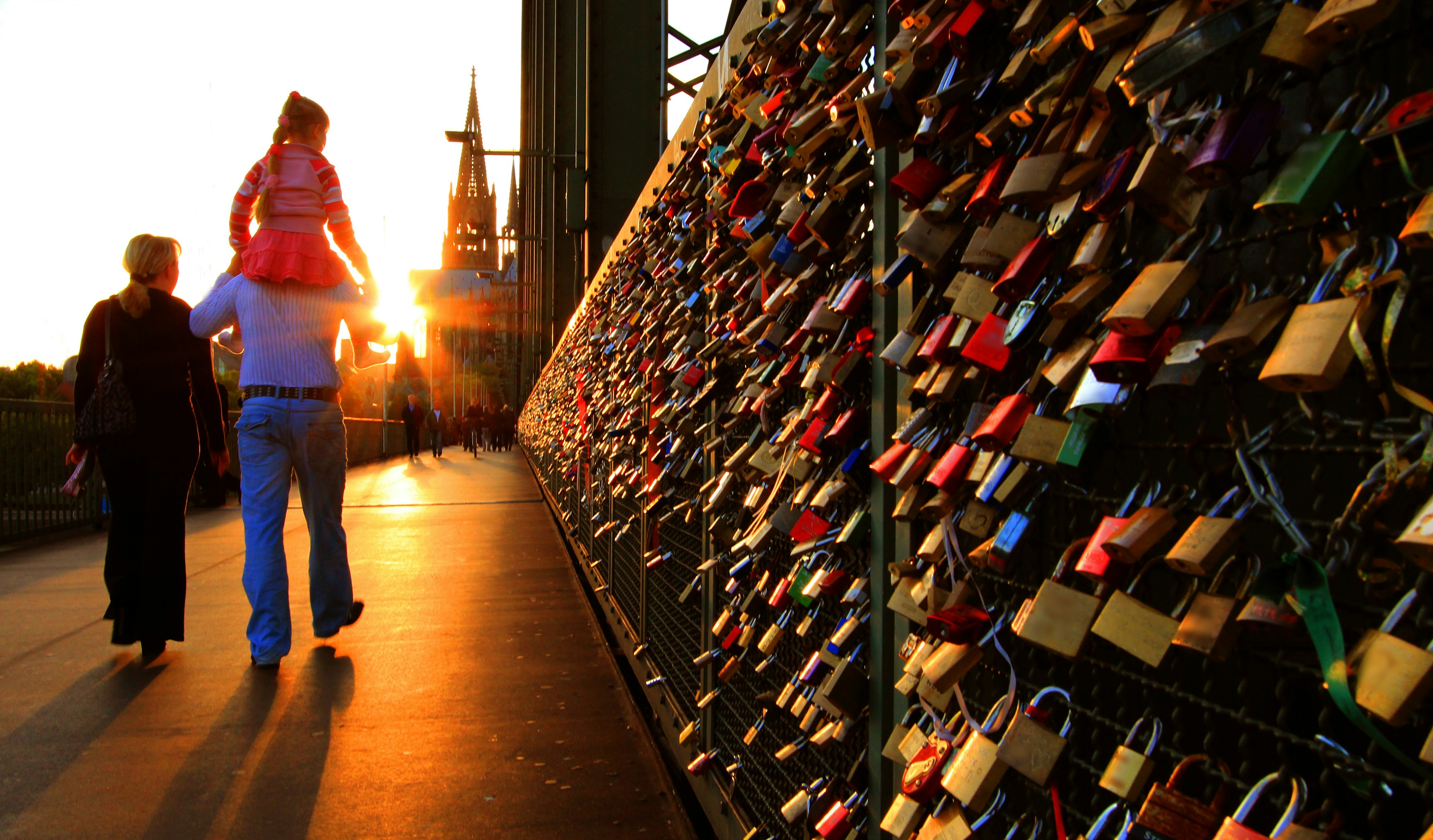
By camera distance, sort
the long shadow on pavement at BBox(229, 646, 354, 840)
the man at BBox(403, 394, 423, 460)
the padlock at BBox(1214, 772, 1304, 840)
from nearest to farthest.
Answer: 1. the padlock at BBox(1214, 772, 1304, 840)
2. the long shadow on pavement at BBox(229, 646, 354, 840)
3. the man at BBox(403, 394, 423, 460)

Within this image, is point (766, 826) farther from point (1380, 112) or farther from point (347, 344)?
point (347, 344)

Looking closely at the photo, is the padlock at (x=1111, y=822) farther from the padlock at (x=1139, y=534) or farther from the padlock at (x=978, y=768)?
the padlock at (x=1139, y=534)

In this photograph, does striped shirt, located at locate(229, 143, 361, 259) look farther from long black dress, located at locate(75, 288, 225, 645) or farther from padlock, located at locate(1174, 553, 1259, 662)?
padlock, located at locate(1174, 553, 1259, 662)

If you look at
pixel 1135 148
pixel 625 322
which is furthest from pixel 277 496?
pixel 1135 148

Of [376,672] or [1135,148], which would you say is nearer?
[1135,148]

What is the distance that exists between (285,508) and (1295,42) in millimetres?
3903

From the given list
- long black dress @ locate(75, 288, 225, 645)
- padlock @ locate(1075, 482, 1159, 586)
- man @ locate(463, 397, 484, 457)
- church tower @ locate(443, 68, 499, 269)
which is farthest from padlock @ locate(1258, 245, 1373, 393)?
church tower @ locate(443, 68, 499, 269)

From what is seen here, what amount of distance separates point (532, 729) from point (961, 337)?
7.97 ft

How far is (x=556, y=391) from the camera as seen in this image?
9.30m

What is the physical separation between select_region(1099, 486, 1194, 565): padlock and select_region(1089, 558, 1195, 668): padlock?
2 centimetres

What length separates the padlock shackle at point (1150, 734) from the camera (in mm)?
842

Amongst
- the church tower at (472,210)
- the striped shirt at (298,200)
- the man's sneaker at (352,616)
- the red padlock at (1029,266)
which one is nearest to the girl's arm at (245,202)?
the striped shirt at (298,200)

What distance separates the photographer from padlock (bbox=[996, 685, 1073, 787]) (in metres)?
0.93

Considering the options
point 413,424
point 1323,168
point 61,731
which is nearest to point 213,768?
point 61,731
